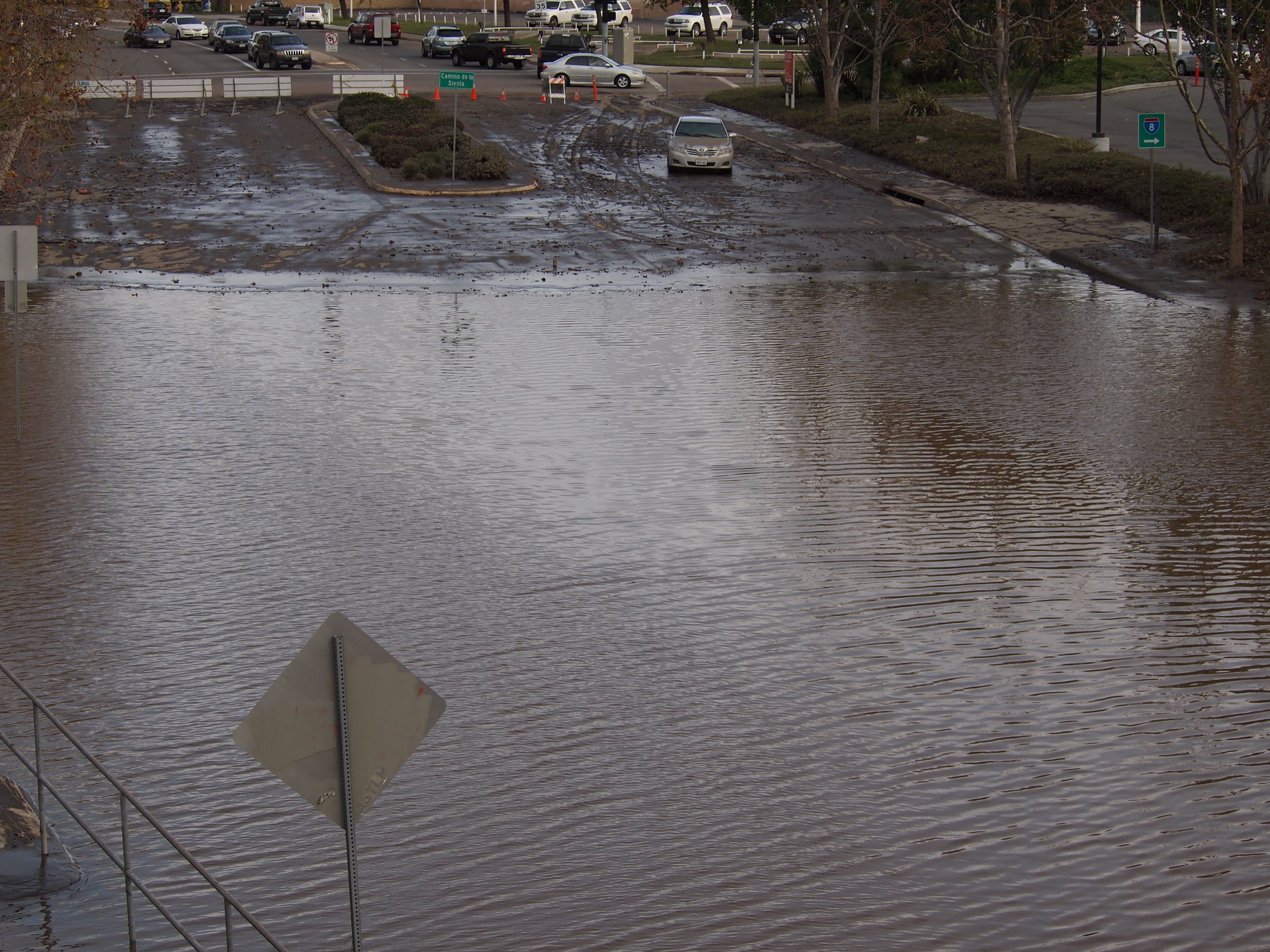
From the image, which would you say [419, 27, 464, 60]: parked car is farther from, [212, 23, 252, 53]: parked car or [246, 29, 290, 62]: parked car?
[212, 23, 252, 53]: parked car

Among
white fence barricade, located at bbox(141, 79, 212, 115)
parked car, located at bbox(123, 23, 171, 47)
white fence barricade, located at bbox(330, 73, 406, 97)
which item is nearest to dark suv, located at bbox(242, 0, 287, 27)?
parked car, located at bbox(123, 23, 171, 47)

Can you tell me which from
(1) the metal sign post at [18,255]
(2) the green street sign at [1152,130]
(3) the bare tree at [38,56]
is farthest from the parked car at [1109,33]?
(1) the metal sign post at [18,255]

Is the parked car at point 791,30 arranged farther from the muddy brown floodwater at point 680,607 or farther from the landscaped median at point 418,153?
the muddy brown floodwater at point 680,607

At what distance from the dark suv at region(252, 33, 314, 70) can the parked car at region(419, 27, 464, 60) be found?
27.3 feet

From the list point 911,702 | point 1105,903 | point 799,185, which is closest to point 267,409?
point 911,702

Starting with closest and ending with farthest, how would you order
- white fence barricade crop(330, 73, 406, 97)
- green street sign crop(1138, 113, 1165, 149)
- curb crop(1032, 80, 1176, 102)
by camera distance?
green street sign crop(1138, 113, 1165, 149), white fence barricade crop(330, 73, 406, 97), curb crop(1032, 80, 1176, 102)

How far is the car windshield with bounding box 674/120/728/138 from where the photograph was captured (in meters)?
38.1

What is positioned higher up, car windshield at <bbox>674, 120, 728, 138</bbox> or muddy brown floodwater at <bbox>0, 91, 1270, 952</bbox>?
car windshield at <bbox>674, 120, 728, 138</bbox>

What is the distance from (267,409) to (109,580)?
16.9ft

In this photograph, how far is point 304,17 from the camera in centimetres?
8931

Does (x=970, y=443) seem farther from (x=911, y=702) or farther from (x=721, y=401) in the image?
(x=911, y=702)

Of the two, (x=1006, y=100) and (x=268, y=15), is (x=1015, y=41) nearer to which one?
(x=1006, y=100)

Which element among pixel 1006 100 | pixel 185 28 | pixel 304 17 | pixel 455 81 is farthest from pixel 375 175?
pixel 304 17

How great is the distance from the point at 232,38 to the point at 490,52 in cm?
1511
